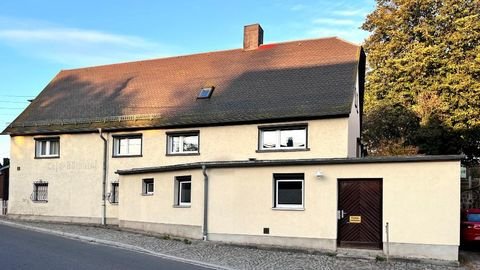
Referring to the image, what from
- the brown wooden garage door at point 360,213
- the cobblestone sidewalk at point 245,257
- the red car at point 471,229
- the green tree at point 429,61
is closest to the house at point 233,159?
the brown wooden garage door at point 360,213

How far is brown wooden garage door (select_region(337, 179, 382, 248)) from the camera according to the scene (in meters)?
14.4

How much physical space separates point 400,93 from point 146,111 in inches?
720

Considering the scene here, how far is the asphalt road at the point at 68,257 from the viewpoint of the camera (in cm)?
1077

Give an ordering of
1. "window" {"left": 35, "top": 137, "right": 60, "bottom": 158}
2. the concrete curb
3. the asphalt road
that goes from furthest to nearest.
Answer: "window" {"left": 35, "top": 137, "right": 60, "bottom": 158} < the concrete curb < the asphalt road

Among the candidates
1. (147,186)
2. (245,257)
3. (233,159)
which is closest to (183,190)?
(147,186)

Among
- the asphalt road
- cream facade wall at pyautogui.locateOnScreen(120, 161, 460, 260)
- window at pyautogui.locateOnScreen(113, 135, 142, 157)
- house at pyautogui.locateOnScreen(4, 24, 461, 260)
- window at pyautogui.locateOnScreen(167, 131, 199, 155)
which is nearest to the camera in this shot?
the asphalt road

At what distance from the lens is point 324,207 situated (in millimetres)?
14820

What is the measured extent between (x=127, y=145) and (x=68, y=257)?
36.3 ft

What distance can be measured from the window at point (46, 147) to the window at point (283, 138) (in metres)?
11.2

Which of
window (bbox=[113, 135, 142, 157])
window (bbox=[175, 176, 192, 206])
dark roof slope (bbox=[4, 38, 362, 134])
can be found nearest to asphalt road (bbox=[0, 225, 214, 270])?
window (bbox=[175, 176, 192, 206])

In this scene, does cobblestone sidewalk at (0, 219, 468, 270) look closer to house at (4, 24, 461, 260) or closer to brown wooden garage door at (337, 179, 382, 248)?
house at (4, 24, 461, 260)

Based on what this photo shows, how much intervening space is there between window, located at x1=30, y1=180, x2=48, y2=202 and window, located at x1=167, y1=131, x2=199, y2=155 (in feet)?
23.9

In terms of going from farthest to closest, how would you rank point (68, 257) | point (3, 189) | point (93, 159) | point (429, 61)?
1. point (429, 61)
2. point (3, 189)
3. point (93, 159)
4. point (68, 257)

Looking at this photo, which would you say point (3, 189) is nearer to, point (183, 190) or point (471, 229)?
point (183, 190)
